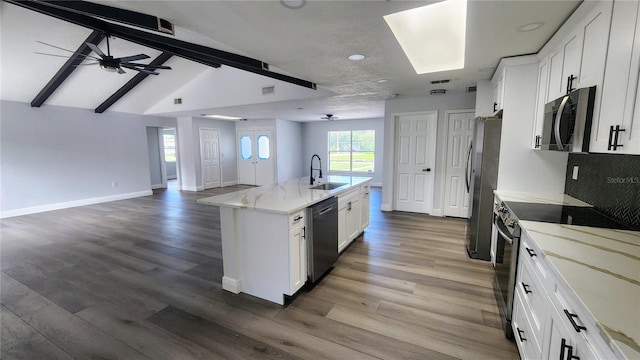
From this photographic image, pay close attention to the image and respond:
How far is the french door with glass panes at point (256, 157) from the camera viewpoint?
9516 mm

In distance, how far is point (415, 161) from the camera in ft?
18.2

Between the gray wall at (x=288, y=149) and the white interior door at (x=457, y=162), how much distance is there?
5.66 metres

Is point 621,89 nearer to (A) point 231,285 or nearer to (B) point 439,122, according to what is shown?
(A) point 231,285

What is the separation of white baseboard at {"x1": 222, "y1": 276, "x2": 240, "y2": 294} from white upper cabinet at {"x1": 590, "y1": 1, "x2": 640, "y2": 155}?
295 cm

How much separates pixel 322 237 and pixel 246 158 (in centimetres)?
786

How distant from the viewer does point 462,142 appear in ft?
16.6

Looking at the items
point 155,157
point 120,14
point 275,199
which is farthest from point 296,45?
point 155,157

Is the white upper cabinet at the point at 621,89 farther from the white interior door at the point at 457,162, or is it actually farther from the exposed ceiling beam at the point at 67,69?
the exposed ceiling beam at the point at 67,69

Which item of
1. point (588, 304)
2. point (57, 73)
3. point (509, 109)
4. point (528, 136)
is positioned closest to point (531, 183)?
point (528, 136)

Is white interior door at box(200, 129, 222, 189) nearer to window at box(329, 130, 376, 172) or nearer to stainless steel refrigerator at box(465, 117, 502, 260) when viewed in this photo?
window at box(329, 130, 376, 172)

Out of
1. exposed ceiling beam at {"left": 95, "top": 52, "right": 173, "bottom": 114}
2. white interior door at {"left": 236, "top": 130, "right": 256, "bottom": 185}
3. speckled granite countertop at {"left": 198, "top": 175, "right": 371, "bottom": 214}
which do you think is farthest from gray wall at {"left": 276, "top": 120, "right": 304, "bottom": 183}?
speckled granite countertop at {"left": 198, "top": 175, "right": 371, "bottom": 214}

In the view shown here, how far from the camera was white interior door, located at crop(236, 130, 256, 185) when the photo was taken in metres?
9.90

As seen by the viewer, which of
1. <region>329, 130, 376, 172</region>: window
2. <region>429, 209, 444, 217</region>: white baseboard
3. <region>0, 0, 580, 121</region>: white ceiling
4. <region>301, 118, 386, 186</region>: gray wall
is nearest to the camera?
<region>0, 0, 580, 121</region>: white ceiling

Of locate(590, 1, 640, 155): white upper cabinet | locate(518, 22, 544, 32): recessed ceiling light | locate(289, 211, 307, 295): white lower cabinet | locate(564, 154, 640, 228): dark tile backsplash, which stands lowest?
locate(289, 211, 307, 295): white lower cabinet
